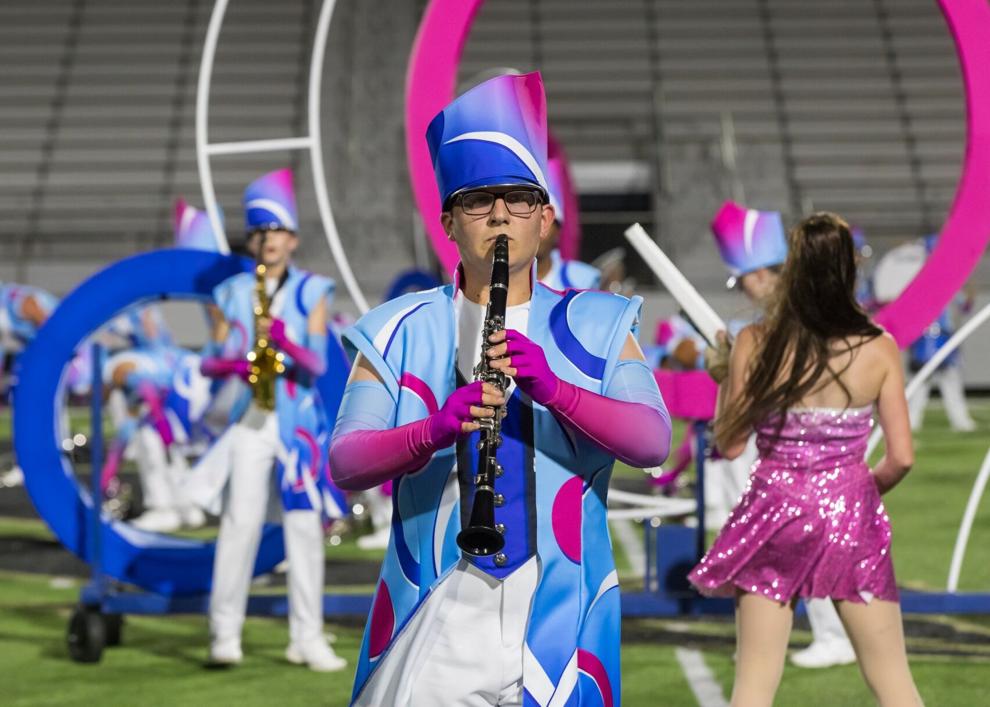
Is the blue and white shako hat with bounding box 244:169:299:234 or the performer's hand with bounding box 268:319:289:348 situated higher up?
the blue and white shako hat with bounding box 244:169:299:234

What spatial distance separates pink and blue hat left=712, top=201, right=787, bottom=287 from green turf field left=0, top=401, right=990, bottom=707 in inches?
57.7

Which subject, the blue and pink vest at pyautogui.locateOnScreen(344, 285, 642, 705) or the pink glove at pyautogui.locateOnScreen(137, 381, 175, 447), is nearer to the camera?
the blue and pink vest at pyautogui.locateOnScreen(344, 285, 642, 705)

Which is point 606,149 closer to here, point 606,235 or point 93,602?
point 606,235

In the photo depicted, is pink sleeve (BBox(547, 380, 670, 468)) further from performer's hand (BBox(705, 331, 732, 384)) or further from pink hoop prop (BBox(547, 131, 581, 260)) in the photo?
pink hoop prop (BBox(547, 131, 581, 260))

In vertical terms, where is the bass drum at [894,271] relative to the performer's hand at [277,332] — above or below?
above

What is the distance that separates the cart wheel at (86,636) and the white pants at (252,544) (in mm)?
513

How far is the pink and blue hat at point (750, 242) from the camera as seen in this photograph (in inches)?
232

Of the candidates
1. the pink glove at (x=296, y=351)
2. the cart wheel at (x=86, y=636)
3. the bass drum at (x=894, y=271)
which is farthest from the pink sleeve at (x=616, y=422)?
the bass drum at (x=894, y=271)

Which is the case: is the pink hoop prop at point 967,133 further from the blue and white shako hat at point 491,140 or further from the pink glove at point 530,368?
the pink glove at point 530,368

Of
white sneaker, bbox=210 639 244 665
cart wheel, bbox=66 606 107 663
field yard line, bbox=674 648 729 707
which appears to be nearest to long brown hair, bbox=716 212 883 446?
field yard line, bbox=674 648 729 707

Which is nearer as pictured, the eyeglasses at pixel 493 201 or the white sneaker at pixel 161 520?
the eyeglasses at pixel 493 201

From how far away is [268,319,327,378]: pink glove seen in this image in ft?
19.9

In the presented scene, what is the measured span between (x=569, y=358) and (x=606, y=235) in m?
19.6

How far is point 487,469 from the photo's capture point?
2.41m
